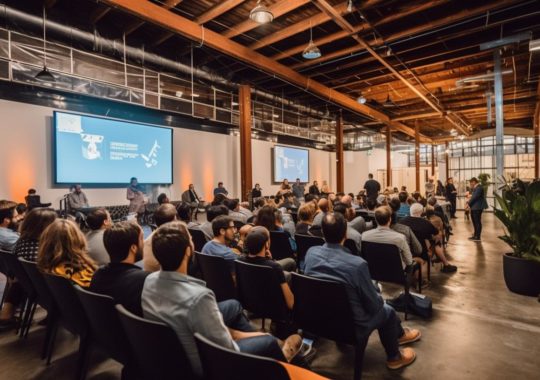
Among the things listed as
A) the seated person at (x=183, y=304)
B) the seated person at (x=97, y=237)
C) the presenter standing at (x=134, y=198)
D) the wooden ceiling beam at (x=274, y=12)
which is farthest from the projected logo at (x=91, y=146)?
the seated person at (x=183, y=304)

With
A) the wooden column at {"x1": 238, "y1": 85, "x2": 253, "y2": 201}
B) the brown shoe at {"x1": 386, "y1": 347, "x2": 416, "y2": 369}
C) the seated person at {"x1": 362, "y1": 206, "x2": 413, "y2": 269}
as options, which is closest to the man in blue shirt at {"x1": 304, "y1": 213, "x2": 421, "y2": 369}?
the brown shoe at {"x1": 386, "y1": 347, "x2": 416, "y2": 369}

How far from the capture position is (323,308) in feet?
6.35

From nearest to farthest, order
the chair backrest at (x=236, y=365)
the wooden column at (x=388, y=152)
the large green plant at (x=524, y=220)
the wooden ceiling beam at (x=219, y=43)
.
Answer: the chair backrest at (x=236, y=365) < the large green plant at (x=524, y=220) < the wooden ceiling beam at (x=219, y=43) < the wooden column at (x=388, y=152)

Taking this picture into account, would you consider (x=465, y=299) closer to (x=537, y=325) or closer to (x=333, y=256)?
(x=537, y=325)

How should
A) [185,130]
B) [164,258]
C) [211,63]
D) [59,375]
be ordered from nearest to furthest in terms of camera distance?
1. [164,258]
2. [59,375]
3. [211,63]
4. [185,130]

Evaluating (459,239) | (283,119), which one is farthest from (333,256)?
(283,119)

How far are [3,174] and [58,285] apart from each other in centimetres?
590

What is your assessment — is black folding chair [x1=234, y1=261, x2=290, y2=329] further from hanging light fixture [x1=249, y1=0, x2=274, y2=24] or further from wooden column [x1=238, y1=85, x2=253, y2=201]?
wooden column [x1=238, y1=85, x2=253, y2=201]

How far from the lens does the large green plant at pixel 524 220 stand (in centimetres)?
335

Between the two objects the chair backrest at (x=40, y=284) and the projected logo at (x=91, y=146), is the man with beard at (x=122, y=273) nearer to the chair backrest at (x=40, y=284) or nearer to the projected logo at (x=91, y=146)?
the chair backrest at (x=40, y=284)

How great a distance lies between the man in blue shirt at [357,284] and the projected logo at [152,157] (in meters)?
7.25

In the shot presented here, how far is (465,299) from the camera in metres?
3.54

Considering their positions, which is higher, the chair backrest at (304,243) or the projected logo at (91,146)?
the projected logo at (91,146)

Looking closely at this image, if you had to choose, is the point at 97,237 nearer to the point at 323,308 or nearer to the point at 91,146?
the point at 323,308
